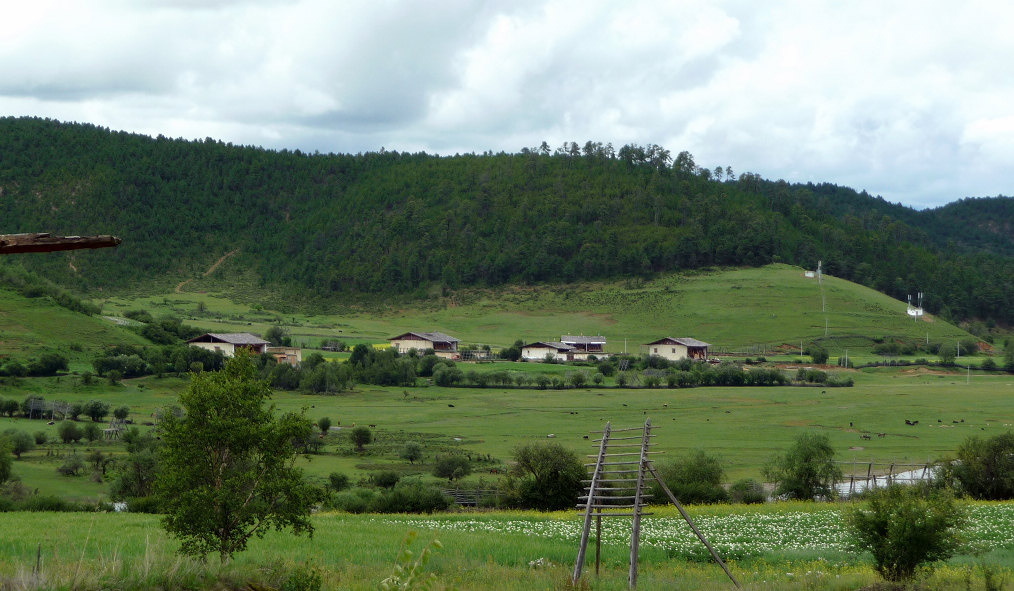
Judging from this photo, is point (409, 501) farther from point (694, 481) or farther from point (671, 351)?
point (671, 351)

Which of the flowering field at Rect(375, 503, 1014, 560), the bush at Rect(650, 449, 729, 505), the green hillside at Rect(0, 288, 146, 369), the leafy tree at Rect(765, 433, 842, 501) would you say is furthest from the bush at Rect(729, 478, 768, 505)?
the green hillside at Rect(0, 288, 146, 369)

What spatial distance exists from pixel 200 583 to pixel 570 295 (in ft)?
529

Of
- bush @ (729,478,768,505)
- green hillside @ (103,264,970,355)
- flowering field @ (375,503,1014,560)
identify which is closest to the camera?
flowering field @ (375,503,1014,560)

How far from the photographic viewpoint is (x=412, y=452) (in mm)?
53188

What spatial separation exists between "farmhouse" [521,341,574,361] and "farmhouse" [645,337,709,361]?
37.4 feet

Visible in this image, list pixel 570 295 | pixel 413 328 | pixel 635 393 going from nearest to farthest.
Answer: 1. pixel 635 393
2. pixel 413 328
3. pixel 570 295

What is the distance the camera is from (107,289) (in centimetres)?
18825

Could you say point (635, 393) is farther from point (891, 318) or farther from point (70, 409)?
point (891, 318)

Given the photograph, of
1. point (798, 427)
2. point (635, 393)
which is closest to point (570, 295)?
point (635, 393)

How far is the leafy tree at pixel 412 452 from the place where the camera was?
53000mm

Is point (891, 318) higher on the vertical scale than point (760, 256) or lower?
lower

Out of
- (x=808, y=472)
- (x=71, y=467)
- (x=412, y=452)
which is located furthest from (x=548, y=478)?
(x=71, y=467)

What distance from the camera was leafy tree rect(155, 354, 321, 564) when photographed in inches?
594

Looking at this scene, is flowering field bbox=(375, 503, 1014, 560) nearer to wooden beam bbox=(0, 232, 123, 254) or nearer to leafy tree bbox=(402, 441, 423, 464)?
wooden beam bbox=(0, 232, 123, 254)
